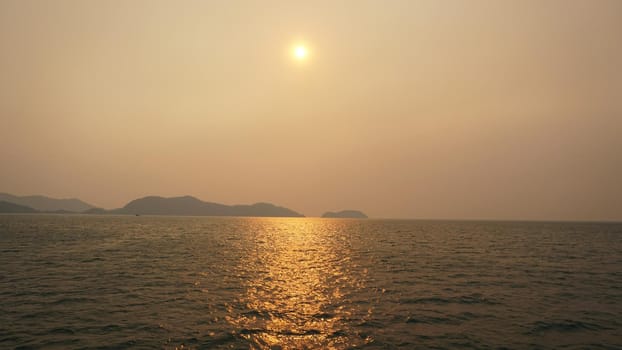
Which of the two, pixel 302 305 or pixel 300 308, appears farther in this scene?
pixel 302 305

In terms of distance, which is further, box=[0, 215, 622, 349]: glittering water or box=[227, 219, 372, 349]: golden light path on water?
box=[0, 215, 622, 349]: glittering water

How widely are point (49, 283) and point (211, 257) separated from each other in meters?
22.3

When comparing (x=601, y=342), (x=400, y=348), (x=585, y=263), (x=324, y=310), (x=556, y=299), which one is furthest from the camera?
(x=585, y=263)

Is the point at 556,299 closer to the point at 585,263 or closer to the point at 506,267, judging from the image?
the point at 506,267

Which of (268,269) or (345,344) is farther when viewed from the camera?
(268,269)

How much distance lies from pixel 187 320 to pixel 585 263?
57.8 meters

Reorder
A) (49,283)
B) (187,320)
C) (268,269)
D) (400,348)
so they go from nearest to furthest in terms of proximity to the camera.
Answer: (400,348) < (187,320) < (49,283) < (268,269)

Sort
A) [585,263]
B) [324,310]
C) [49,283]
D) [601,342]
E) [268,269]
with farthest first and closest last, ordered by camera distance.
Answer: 1. [585,263]
2. [268,269]
3. [49,283]
4. [324,310]
5. [601,342]

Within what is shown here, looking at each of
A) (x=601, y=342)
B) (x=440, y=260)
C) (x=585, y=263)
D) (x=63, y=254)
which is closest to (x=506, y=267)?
(x=440, y=260)

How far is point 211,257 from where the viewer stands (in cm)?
5066

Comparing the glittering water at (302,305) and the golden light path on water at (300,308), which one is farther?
the glittering water at (302,305)

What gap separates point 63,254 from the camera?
163 ft

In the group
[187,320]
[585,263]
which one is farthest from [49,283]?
[585,263]

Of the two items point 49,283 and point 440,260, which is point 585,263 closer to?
point 440,260
